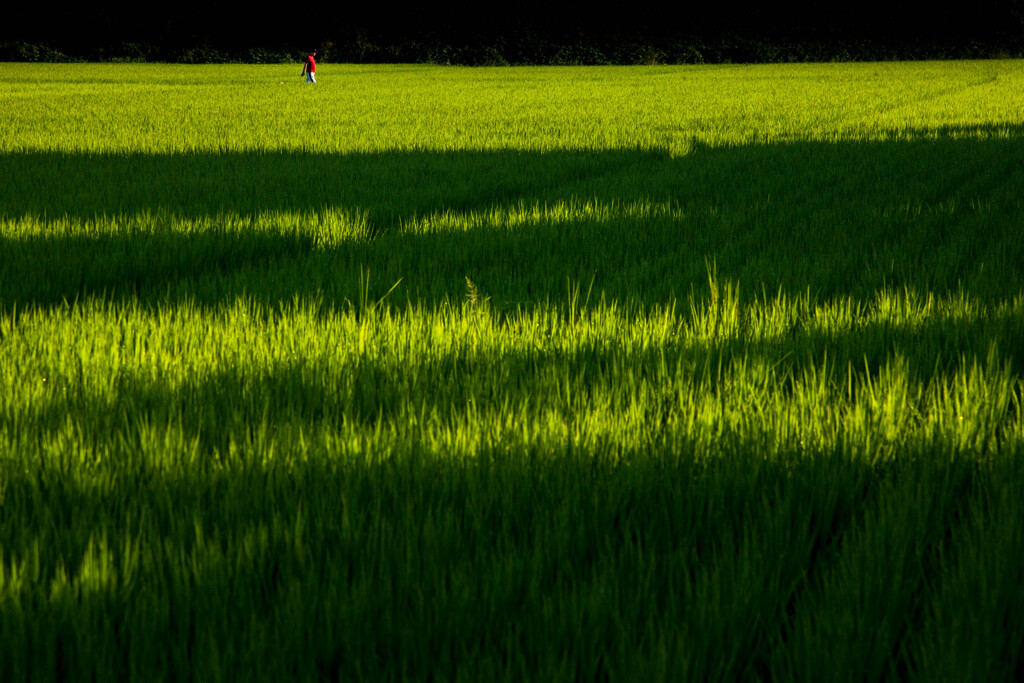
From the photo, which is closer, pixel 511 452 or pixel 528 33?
pixel 511 452

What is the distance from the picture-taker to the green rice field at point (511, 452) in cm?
110

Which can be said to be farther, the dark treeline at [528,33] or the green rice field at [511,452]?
the dark treeline at [528,33]

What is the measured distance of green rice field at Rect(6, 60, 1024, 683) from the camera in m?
1.10

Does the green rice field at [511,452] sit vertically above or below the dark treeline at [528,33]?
below

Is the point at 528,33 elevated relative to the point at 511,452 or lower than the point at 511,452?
elevated

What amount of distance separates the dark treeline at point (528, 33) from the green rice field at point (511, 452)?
40030 mm

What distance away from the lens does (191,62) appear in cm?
4322

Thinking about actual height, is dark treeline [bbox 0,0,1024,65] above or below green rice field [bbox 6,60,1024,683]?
above

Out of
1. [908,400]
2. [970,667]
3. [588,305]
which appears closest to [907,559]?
[970,667]

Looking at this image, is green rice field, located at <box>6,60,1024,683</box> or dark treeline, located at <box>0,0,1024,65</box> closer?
green rice field, located at <box>6,60,1024,683</box>

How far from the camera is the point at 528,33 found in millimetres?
45344

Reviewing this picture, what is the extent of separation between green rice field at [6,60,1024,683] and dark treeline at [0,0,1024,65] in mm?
40030

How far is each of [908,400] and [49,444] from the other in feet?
6.11

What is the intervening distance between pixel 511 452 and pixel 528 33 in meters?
47.0
